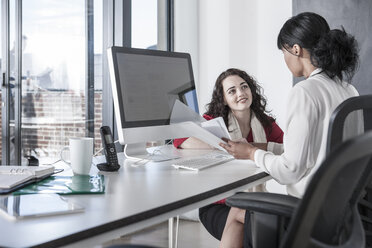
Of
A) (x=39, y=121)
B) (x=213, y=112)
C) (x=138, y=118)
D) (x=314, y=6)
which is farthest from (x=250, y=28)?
(x=138, y=118)

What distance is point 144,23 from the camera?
393cm

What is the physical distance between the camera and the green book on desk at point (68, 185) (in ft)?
4.50

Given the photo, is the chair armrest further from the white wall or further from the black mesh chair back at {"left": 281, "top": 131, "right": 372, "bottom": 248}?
the white wall

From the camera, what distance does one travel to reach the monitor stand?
83.3 inches

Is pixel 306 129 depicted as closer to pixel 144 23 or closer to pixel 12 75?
pixel 12 75

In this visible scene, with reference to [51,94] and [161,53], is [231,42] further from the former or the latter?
[161,53]

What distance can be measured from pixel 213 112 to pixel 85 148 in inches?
46.5

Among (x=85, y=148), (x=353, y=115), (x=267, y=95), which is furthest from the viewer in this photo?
(x=267, y=95)

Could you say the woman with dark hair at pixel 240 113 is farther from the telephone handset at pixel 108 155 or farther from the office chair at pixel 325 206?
the office chair at pixel 325 206

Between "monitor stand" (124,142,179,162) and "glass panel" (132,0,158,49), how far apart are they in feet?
5.78

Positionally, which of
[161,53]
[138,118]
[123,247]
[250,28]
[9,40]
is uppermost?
[250,28]

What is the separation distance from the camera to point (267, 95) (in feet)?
13.3

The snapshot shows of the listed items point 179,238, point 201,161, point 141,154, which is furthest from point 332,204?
point 179,238

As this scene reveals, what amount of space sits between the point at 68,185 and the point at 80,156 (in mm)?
222
